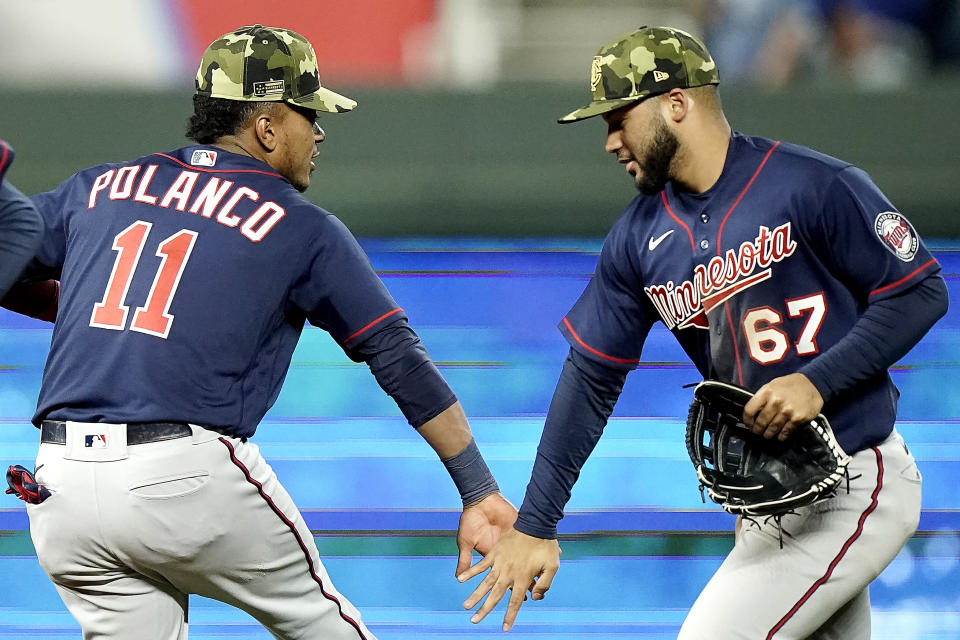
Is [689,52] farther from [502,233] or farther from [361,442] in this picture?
[502,233]

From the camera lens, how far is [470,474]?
8.69 ft

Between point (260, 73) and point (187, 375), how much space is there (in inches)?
28.5

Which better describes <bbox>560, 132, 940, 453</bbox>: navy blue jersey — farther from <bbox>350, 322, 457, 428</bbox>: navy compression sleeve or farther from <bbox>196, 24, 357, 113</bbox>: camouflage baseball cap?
<bbox>196, 24, 357, 113</bbox>: camouflage baseball cap

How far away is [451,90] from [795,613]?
6.32 m

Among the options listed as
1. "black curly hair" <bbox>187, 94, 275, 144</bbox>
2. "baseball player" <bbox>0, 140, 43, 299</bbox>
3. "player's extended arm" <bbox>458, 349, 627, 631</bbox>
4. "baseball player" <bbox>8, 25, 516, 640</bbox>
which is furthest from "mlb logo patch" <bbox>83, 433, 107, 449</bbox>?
"player's extended arm" <bbox>458, 349, 627, 631</bbox>

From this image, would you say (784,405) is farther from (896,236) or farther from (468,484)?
(468,484)

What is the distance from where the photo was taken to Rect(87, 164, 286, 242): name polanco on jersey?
238 cm

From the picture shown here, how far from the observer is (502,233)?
823cm

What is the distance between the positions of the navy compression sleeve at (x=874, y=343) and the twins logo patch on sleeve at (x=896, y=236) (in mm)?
72

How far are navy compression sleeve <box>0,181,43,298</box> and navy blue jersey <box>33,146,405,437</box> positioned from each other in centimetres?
9

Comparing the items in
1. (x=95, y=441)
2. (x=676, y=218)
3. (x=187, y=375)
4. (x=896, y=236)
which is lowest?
(x=95, y=441)

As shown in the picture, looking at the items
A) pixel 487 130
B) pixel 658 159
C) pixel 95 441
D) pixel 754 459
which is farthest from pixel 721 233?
pixel 487 130

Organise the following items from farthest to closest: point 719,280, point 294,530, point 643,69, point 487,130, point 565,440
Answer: point 487,130 → point 565,440 → point 643,69 → point 719,280 → point 294,530

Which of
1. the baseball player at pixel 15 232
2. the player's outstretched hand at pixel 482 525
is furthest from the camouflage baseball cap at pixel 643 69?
the baseball player at pixel 15 232
